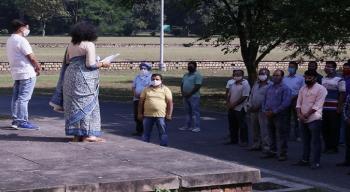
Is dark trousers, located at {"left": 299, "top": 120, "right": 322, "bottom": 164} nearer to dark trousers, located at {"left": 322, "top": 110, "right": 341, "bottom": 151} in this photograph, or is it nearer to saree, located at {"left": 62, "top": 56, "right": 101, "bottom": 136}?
dark trousers, located at {"left": 322, "top": 110, "right": 341, "bottom": 151}

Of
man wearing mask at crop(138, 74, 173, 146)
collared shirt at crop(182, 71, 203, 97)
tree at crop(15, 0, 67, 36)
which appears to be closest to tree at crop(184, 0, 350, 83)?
collared shirt at crop(182, 71, 203, 97)

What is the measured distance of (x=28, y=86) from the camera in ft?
31.2

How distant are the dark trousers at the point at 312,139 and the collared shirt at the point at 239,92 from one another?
213 centimetres

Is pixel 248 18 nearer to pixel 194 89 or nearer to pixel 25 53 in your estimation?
pixel 194 89

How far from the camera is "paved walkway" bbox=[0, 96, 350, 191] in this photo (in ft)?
27.5

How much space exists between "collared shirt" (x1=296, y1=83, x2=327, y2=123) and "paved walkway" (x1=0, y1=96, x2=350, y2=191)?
90 cm

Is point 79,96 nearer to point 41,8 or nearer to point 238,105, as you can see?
point 238,105

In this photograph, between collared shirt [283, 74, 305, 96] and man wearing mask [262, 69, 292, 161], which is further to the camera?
collared shirt [283, 74, 305, 96]

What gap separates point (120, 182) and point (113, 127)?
434 inches

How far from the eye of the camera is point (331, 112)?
13047mm

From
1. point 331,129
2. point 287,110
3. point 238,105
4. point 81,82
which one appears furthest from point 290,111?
point 81,82

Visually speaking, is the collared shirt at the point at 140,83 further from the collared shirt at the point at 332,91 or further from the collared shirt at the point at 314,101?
the collared shirt at the point at 314,101

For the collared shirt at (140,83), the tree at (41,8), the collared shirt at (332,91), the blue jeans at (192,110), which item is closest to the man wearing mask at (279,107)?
the collared shirt at (332,91)

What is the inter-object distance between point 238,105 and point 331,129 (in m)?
1.85
